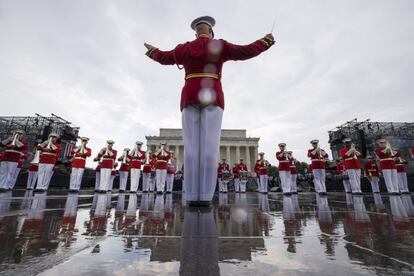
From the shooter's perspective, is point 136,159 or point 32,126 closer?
point 136,159

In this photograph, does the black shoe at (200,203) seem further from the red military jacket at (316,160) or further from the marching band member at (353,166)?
the marching band member at (353,166)

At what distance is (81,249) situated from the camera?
105 centimetres

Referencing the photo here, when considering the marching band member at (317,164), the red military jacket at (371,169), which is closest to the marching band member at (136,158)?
the marching band member at (317,164)

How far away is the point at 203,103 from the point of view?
3.39 metres

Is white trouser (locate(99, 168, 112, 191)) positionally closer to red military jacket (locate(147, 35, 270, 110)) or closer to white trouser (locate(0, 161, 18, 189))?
white trouser (locate(0, 161, 18, 189))

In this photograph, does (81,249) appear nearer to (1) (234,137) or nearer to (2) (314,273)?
(2) (314,273)

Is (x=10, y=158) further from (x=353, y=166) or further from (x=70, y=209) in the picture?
(x=353, y=166)

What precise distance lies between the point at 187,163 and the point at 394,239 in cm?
262

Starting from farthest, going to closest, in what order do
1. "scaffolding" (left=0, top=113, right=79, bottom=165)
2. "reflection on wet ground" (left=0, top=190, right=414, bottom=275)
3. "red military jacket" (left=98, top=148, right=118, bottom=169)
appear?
"scaffolding" (left=0, top=113, right=79, bottom=165) → "red military jacket" (left=98, top=148, right=118, bottom=169) → "reflection on wet ground" (left=0, top=190, right=414, bottom=275)

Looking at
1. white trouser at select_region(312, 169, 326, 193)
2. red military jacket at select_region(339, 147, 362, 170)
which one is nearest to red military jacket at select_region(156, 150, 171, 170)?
white trouser at select_region(312, 169, 326, 193)

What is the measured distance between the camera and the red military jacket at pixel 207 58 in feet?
11.1

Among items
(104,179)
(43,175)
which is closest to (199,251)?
(104,179)

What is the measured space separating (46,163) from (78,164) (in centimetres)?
115

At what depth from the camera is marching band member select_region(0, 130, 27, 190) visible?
8.87 metres
